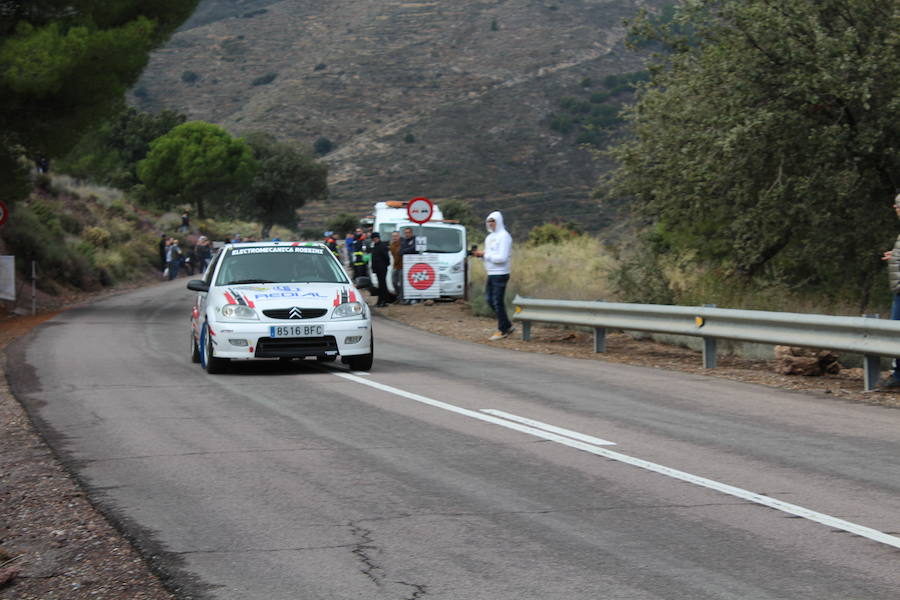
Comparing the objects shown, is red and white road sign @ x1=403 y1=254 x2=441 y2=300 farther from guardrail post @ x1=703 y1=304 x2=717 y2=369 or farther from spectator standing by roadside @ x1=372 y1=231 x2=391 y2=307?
guardrail post @ x1=703 y1=304 x2=717 y2=369

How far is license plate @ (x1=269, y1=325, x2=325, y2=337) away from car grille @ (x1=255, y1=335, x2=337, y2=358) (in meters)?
0.05

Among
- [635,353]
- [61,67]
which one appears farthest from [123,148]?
[635,353]

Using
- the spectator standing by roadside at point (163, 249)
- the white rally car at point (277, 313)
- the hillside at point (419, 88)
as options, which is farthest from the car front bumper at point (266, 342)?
the hillside at point (419, 88)

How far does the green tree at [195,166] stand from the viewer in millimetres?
80688

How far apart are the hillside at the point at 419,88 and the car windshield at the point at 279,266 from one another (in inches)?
2459

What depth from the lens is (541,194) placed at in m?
86.5

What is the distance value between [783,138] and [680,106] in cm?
212

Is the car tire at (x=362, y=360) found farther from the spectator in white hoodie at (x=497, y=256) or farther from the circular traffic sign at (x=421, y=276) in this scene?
the circular traffic sign at (x=421, y=276)

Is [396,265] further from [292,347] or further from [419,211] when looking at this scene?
[292,347]

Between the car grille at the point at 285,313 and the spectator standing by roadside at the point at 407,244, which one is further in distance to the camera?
the spectator standing by roadside at the point at 407,244

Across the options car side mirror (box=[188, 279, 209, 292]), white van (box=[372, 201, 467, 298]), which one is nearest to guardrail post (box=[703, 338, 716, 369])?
car side mirror (box=[188, 279, 209, 292])

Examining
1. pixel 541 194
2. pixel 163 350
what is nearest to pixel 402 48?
pixel 541 194

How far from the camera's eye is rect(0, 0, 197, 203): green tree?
23797 mm

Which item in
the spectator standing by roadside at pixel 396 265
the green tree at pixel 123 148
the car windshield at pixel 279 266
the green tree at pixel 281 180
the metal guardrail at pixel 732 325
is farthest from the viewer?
the green tree at pixel 281 180
